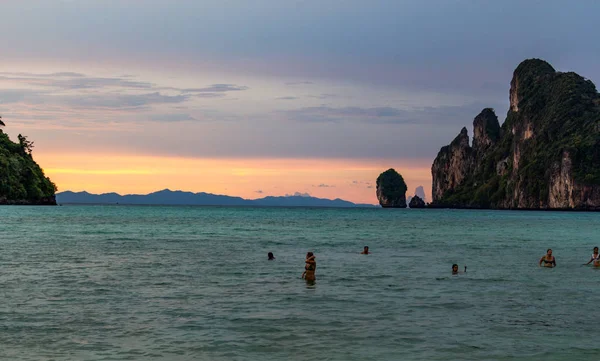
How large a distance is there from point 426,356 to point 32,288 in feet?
65.1

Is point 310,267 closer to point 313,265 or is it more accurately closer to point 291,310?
point 313,265

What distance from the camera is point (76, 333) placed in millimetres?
20453

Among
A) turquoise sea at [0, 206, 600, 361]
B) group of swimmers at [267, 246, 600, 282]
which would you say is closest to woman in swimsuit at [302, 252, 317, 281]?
group of swimmers at [267, 246, 600, 282]

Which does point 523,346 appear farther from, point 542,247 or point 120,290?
point 542,247

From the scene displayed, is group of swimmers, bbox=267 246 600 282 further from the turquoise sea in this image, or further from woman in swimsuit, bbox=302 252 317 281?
the turquoise sea

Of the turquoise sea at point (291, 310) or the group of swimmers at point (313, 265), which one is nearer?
the turquoise sea at point (291, 310)

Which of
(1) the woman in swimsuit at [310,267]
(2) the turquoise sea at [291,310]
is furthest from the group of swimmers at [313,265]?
(2) the turquoise sea at [291,310]

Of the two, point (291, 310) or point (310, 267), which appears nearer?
point (291, 310)

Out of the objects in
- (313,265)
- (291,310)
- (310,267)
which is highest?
(313,265)

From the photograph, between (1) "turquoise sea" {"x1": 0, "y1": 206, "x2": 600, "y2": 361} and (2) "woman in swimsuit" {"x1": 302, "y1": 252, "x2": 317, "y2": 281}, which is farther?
(2) "woman in swimsuit" {"x1": 302, "y1": 252, "x2": 317, "y2": 281}

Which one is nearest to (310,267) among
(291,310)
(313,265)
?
(313,265)

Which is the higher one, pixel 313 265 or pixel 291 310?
pixel 313 265

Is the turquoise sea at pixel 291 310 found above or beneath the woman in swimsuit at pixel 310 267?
beneath

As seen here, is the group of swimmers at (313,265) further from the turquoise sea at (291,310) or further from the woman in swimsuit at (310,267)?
the turquoise sea at (291,310)
